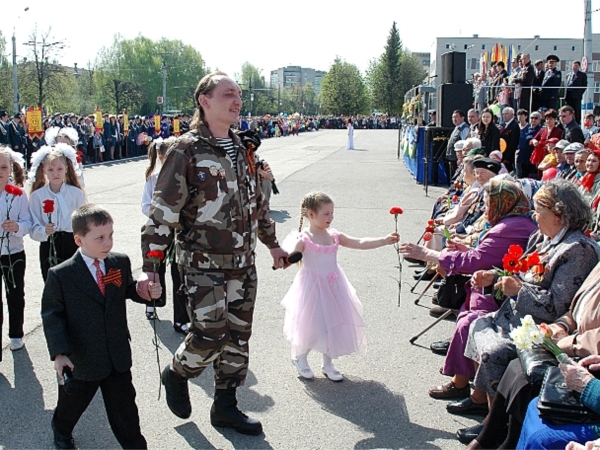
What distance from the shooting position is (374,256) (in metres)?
9.38

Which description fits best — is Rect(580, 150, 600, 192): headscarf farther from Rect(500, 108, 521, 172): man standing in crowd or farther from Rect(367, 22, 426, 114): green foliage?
Rect(367, 22, 426, 114): green foliage

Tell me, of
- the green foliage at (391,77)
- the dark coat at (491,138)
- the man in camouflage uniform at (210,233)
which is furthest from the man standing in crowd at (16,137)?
the green foliage at (391,77)

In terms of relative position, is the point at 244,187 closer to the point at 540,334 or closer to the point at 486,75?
the point at 540,334

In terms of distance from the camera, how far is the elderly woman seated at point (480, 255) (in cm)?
461

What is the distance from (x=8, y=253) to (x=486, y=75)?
20.3 m

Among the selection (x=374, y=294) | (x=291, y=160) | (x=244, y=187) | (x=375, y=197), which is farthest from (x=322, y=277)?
(x=291, y=160)

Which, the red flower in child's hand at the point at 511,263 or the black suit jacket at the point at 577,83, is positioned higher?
the black suit jacket at the point at 577,83

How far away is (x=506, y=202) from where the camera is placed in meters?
4.96

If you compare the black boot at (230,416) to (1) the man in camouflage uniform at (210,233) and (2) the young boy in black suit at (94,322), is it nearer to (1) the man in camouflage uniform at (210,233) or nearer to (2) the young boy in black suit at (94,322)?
(1) the man in camouflage uniform at (210,233)

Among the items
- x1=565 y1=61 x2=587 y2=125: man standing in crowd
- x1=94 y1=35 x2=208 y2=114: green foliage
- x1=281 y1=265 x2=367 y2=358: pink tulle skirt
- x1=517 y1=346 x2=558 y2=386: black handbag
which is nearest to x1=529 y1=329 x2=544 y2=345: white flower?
x1=517 y1=346 x2=558 y2=386: black handbag

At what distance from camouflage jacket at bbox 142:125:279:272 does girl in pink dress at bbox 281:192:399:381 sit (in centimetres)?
116

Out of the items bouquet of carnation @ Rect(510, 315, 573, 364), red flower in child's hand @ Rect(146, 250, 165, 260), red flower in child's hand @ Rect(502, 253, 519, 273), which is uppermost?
red flower in child's hand @ Rect(146, 250, 165, 260)

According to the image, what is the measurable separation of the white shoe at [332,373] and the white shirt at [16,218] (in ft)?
8.55

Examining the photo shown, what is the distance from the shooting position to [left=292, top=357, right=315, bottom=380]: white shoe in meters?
4.98
